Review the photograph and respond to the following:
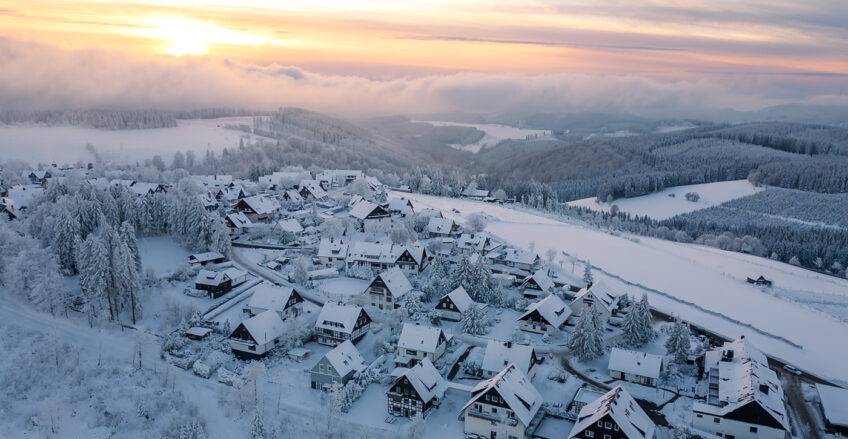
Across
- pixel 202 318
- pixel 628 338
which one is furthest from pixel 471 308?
pixel 202 318

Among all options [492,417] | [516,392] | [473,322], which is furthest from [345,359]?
[516,392]

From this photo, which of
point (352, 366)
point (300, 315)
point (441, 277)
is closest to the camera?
point (352, 366)

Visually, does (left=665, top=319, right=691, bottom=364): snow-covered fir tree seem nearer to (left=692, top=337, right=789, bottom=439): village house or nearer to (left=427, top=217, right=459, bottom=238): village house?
(left=692, top=337, right=789, bottom=439): village house

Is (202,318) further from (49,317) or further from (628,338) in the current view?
(628,338)

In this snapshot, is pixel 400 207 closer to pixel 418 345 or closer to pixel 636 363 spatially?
pixel 418 345

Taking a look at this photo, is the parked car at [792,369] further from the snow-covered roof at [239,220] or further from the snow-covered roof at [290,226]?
the snow-covered roof at [239,220]

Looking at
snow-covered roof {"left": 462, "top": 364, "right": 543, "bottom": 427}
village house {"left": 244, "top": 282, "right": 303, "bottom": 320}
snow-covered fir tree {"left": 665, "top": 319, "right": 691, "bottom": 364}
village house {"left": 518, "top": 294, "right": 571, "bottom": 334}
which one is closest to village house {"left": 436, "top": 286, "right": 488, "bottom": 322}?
village house {"left": 518, "top": 294, "right": 571, "bottom": 334}
